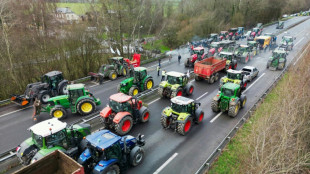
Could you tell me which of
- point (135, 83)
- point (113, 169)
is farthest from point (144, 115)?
point (113, 169)

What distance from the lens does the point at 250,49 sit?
28016 millimetres

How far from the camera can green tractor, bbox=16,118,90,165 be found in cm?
847

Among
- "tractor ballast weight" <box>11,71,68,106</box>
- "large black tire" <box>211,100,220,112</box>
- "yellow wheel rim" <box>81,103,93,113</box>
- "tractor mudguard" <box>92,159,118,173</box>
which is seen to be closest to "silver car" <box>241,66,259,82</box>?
"large black tire" <box>211,100,220,112</box>

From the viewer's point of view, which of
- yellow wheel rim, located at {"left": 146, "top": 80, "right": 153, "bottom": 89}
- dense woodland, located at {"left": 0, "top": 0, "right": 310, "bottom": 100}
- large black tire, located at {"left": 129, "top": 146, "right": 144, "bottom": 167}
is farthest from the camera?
yellow wheel rim, located at {"left": 146, "top": 80, "right": 153, "bottom": 89}

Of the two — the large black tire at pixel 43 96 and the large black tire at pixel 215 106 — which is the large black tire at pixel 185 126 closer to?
the large black tire at pixel 215 106

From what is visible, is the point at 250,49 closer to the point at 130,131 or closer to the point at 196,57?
the point at 196,57

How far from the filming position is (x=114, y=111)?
11.7m

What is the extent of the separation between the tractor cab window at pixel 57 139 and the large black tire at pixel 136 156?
123 inches

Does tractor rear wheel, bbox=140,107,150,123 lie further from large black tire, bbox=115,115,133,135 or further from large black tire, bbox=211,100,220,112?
large black tire, bbox=211,100,220,112

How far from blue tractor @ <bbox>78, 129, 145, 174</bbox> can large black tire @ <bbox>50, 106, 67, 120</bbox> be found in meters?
5.74

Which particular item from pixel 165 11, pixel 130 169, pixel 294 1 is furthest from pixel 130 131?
pixel 294 1

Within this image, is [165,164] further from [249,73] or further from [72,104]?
[249,73]

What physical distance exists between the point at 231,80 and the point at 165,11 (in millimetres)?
35604

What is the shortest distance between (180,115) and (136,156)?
362 centimetres
